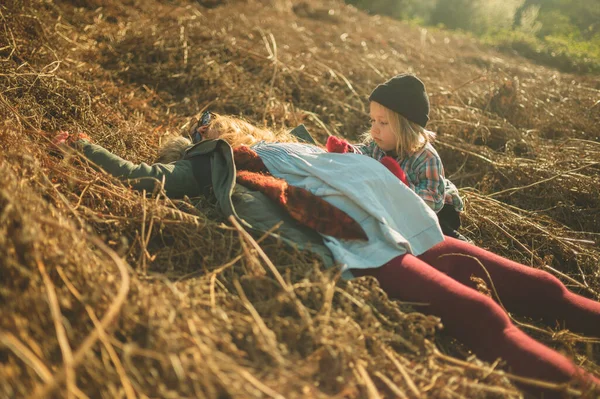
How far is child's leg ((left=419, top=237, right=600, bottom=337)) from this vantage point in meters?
2.32

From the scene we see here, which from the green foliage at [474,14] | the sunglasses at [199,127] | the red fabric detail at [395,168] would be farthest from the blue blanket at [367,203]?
the green foliage at [474,14]

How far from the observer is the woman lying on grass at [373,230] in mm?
2049

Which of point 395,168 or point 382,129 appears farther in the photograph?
point 382,129

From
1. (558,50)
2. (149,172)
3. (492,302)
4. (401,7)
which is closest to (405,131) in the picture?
(492,302)

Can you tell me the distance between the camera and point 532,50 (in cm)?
805

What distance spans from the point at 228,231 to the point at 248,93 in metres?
2.25

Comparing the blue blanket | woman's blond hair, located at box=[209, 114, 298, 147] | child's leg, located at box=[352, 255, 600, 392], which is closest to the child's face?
the blue blanket

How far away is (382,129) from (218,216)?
1089 mm

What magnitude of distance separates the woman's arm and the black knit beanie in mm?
1103

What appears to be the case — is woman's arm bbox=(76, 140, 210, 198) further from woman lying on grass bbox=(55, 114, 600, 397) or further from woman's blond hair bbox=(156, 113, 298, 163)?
woman's blond hair bbox=(156, 113, 298, 163)

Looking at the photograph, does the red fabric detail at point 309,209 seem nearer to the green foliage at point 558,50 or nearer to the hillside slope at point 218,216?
the hillside slope at point 218,216

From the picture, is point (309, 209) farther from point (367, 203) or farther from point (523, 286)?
point (523, 286)

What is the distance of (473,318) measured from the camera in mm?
2016

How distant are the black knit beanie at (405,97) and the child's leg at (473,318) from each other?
92 cm
